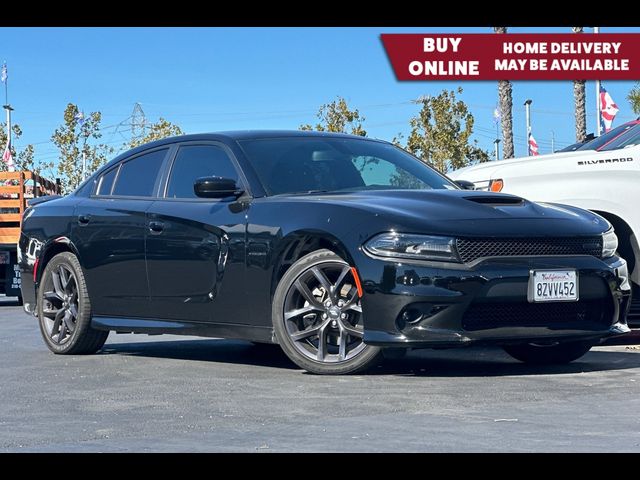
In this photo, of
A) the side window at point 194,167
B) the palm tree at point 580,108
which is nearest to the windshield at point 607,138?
the side window at point 194,167

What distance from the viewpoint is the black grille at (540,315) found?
729 cm

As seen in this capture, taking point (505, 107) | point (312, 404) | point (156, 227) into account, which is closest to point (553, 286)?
point (312, 404)

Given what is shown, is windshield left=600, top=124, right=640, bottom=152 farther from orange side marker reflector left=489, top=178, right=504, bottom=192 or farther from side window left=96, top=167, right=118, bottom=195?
side window left=96, top=167, right=118, bottom=195

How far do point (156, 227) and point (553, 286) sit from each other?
9.01 ft

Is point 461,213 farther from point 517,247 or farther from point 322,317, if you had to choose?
point 322,317

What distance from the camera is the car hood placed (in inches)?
287

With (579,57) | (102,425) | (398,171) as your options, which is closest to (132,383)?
(102,425)

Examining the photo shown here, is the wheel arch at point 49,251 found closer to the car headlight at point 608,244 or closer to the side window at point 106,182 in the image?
the side window at point 106,182

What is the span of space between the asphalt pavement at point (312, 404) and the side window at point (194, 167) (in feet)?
3.88

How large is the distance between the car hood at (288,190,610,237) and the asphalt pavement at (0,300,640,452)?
860mm

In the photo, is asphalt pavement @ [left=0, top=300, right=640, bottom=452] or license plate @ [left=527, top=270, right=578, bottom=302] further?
license plate @ [left=527, top=270, right=578, bottom=302]

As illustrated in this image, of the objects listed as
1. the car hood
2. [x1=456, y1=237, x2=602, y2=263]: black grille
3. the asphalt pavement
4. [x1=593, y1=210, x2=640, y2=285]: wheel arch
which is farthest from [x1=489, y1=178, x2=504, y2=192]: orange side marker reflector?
[x1=456, y1=237, x2=602, y2=263]: black grille

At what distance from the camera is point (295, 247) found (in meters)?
7.80
